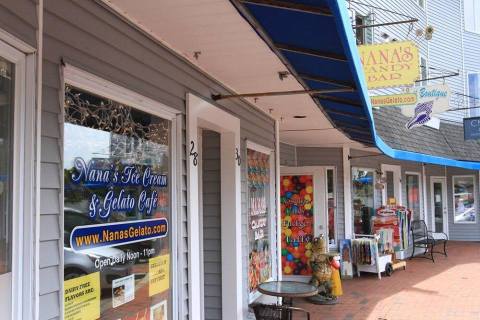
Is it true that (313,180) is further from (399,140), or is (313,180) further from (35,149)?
(35,149)

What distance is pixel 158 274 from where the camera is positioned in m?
3.84

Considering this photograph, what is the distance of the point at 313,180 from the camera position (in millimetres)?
10156

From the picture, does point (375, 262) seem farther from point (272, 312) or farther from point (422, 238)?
point (272, 312)

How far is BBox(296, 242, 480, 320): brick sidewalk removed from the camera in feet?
24.4

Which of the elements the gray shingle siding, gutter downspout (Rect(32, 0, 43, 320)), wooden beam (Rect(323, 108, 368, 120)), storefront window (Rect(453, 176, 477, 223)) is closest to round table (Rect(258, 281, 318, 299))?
the gray shingle siding

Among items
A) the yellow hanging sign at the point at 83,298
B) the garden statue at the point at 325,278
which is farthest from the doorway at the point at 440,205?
the yellow hanging sign at the point at 83,298

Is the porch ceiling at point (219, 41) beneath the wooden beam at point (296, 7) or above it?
above

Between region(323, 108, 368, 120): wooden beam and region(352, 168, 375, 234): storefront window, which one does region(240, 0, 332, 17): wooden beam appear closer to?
region(323, 108, 368, 120): wooden beam

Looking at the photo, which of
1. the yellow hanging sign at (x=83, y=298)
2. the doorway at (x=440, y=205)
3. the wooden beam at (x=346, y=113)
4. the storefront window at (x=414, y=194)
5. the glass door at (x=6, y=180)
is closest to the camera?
the glass door at (x=6, y=180)

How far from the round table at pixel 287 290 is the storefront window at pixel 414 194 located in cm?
980

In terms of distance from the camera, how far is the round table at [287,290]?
5.25m

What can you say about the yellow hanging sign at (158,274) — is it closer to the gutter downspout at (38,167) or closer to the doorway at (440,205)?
the gutter downspout at (38,167)

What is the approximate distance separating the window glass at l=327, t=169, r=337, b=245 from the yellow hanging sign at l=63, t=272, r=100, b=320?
8.08 metres

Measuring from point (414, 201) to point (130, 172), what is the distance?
13.0 metres
